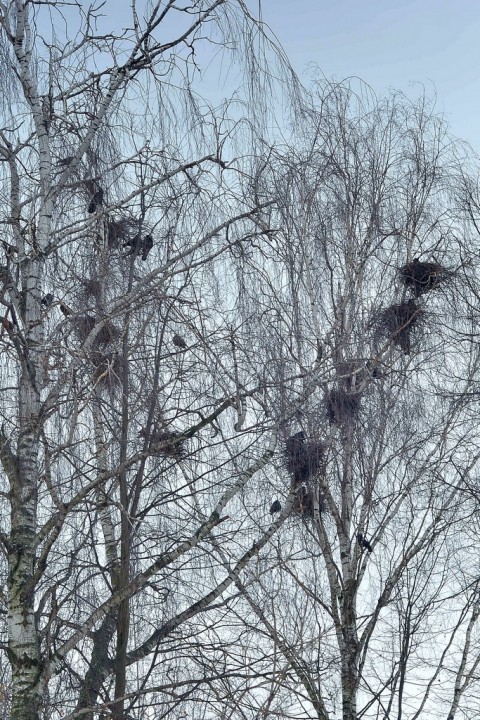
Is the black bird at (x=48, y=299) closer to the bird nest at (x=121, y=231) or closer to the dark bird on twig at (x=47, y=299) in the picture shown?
the dark bird on twig at (x=47, y=299)

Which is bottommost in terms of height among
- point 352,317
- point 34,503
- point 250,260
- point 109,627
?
point 109,627

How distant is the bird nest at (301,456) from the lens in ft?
23.4

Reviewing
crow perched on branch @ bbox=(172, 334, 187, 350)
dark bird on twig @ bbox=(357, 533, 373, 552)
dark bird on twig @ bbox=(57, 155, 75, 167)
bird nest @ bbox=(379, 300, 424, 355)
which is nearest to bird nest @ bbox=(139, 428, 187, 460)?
crow perched on branch @ bbox=(172, 334, 187, 350)

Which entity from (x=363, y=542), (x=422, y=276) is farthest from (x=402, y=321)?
(x=363, y=542)

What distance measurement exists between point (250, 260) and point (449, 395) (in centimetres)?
320

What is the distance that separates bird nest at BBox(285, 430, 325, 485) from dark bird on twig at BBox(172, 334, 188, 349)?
4.94ft

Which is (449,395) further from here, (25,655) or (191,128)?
(25,655)

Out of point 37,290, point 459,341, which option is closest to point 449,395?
point 459,341

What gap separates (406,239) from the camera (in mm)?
9633

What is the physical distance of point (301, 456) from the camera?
7.26 metres

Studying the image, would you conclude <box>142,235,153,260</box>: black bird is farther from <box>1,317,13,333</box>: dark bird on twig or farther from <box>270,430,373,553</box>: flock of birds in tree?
<box>270,430,373,553</box>: flock of birds in tree

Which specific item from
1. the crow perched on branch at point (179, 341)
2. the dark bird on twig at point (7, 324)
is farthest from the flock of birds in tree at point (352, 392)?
the dark bird on twig at point (7, 324)

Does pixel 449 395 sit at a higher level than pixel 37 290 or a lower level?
higher

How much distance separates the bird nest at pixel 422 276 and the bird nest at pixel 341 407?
67.1 inches
